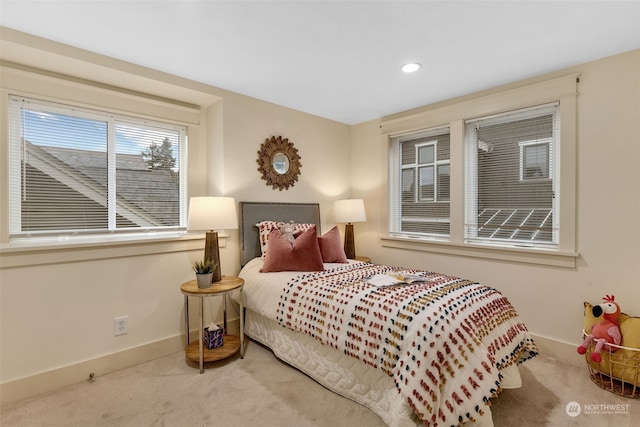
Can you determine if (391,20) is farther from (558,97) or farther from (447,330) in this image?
(447,330)

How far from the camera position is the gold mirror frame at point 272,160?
3.21 m

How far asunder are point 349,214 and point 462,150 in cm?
136

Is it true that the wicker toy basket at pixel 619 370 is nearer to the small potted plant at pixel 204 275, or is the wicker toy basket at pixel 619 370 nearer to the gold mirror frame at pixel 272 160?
the small potted plant at pixel 204 275

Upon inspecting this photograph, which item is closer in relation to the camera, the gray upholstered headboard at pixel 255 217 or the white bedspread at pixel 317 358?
the white bedspread at pixel 317 358

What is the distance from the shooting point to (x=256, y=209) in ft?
10.3

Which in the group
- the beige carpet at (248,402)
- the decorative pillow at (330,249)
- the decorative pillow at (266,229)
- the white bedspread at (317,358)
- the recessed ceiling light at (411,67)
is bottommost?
the beige carpet at (248,402)

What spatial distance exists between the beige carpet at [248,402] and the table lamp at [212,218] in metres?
0.81

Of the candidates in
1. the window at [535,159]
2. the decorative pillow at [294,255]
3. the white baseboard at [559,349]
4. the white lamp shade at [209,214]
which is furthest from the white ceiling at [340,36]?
the white baseboard at [559,349]

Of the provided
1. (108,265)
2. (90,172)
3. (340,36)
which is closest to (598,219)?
(340,36)

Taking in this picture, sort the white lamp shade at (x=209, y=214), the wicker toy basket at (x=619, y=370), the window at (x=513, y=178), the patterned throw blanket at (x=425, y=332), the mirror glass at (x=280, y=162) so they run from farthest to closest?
the mirror glass at (x=280, y=162) → the window at (x=513, y=178) → the white lamp shade at (x=209, y=214) → the wicker toy basket at (x=619, y=370) → the patterned throw blanket at (x=425, y=332)

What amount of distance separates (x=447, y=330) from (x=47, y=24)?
115 inches

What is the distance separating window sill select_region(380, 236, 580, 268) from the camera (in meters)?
2.49

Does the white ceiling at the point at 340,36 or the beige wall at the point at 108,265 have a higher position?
the white ceiling at the point at 340,36

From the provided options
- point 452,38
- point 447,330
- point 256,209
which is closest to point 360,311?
point 447,330
